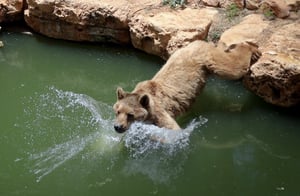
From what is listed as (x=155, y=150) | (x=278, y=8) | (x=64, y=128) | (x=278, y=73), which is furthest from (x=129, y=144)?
(x=278, y=8)

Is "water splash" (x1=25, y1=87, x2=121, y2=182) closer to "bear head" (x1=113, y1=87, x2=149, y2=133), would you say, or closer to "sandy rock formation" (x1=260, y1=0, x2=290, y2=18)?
"bear head" (x1=113, y1=87, x2=149, y2=133)

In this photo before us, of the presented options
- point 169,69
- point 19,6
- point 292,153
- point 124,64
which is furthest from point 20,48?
point 292,153

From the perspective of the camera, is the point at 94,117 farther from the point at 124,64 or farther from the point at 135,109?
the point at 124,64

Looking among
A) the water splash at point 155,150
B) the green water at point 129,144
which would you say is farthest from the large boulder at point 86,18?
the water splash at point 155,150

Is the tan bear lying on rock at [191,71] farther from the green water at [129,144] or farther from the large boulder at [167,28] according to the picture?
the large boulder at [167,28]

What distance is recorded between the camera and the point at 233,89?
7547 mm

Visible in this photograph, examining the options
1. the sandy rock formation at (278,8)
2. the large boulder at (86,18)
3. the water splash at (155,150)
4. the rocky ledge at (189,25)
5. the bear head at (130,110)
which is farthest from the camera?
the large boulder at (86,18)

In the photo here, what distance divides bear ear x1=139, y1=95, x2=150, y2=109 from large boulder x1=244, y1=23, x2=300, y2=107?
1.77m

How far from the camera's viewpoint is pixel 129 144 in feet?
21.6

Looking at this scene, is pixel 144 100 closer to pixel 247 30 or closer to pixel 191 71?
pixel 191 71

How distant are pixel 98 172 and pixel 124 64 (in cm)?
290

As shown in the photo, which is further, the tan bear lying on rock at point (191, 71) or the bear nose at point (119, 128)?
the tan bear lying on rock at point (191, 71)

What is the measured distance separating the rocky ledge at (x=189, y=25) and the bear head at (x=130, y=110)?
1.83 meters

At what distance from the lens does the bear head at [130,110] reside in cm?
Answer: 621
